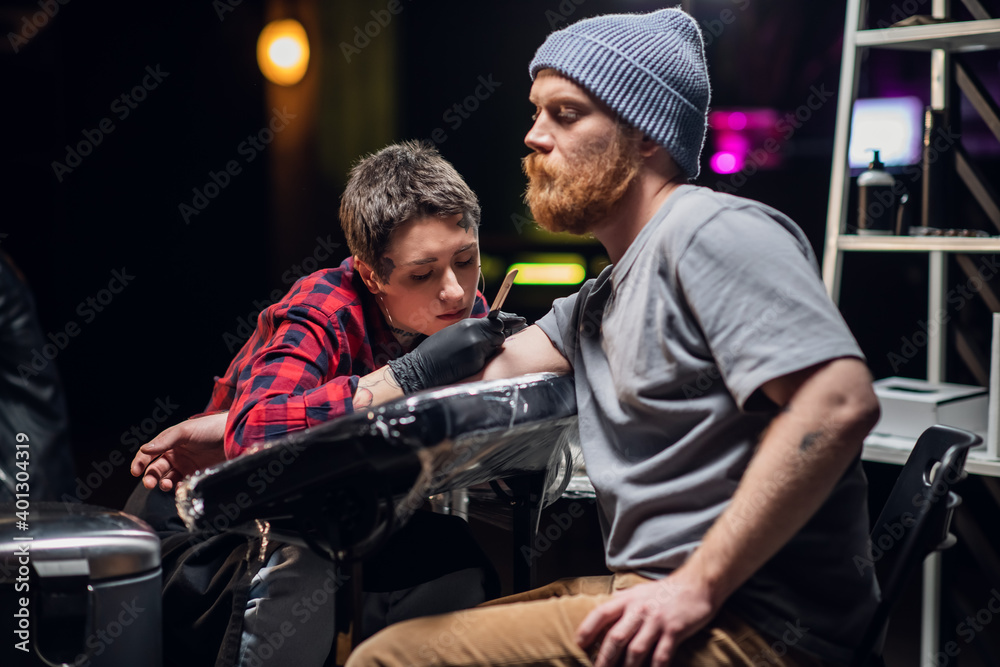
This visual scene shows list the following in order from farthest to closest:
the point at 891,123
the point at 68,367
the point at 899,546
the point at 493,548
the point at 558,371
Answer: the point at 68,367 < the point at 493,548 < the point at 891,123 < the point at 558,371 < the point at 899,546

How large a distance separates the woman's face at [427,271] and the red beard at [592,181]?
470mm

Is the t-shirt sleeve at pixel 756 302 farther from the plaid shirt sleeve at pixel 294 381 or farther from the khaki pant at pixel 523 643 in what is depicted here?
the plaid shirt sleeve at pixel 294 381

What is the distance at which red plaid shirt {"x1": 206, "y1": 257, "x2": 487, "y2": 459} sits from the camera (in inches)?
58.1

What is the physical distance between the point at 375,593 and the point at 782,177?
2721 millimetres

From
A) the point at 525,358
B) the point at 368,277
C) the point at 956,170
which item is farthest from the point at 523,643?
the point at 956,170

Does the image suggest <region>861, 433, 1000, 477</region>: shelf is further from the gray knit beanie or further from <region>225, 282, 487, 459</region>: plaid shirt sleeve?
<region>225, 282, 487, 459</region>: plaid shirt sleeve

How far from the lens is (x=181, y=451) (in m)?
1.77

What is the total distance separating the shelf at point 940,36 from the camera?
2.12 meters

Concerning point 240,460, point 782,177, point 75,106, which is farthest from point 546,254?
point 240,460

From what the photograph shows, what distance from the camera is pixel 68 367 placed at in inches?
193

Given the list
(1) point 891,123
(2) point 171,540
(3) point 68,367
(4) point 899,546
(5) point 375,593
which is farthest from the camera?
(3) point 68,367

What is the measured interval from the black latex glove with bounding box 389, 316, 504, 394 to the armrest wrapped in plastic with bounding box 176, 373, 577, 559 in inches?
12.6

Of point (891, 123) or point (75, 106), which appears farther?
point (75, 106)

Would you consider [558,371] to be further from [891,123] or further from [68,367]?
[68,367]
